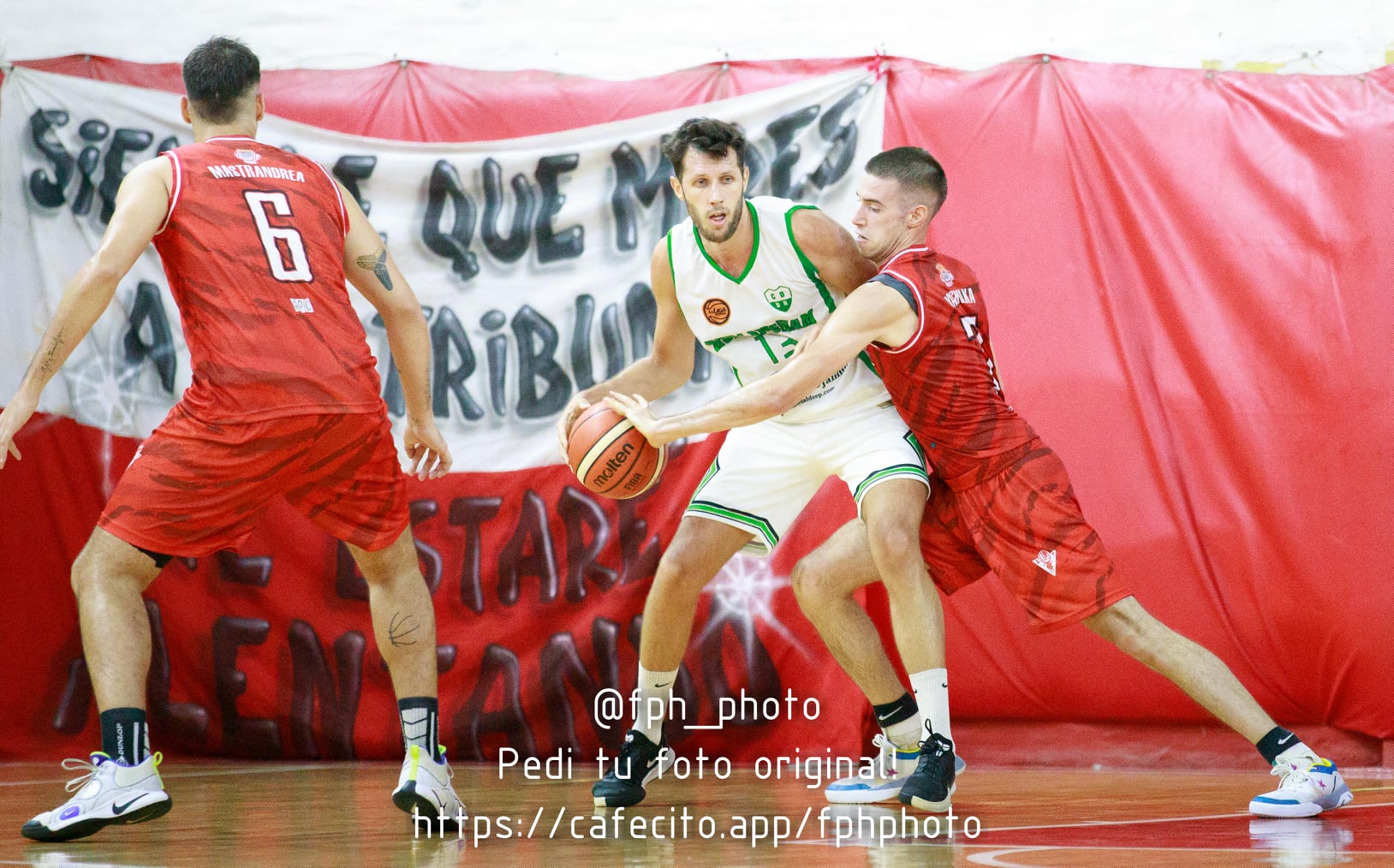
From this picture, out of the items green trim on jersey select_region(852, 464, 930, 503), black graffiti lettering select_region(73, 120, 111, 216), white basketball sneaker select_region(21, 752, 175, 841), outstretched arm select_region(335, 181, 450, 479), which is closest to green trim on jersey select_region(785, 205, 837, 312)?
green trim on jersey select_region(852, 464, 930, 503)

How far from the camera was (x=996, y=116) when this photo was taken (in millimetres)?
5801

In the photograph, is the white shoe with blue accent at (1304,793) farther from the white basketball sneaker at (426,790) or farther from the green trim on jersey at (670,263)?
the green trim on jersey at (670,263)

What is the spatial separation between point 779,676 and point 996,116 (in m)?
2.40

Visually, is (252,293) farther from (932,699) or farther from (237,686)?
(237,686)

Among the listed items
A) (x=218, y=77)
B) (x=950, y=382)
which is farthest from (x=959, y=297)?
(x=218, y=77)

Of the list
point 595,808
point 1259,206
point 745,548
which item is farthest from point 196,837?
point 1259,206

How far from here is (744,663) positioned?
589 centimetres

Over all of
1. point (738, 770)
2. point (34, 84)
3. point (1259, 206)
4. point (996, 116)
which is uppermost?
point (34, 84)

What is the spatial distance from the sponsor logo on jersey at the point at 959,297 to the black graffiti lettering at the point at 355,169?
117 inches

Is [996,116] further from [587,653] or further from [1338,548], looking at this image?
[587,653]

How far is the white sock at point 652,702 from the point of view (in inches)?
174

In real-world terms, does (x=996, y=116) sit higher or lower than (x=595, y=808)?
higher

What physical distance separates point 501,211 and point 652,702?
2568 millimetres

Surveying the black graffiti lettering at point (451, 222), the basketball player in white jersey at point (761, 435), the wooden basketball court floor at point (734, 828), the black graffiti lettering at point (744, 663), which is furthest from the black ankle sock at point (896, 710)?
the black graffiti lettering at point (451, 222)
